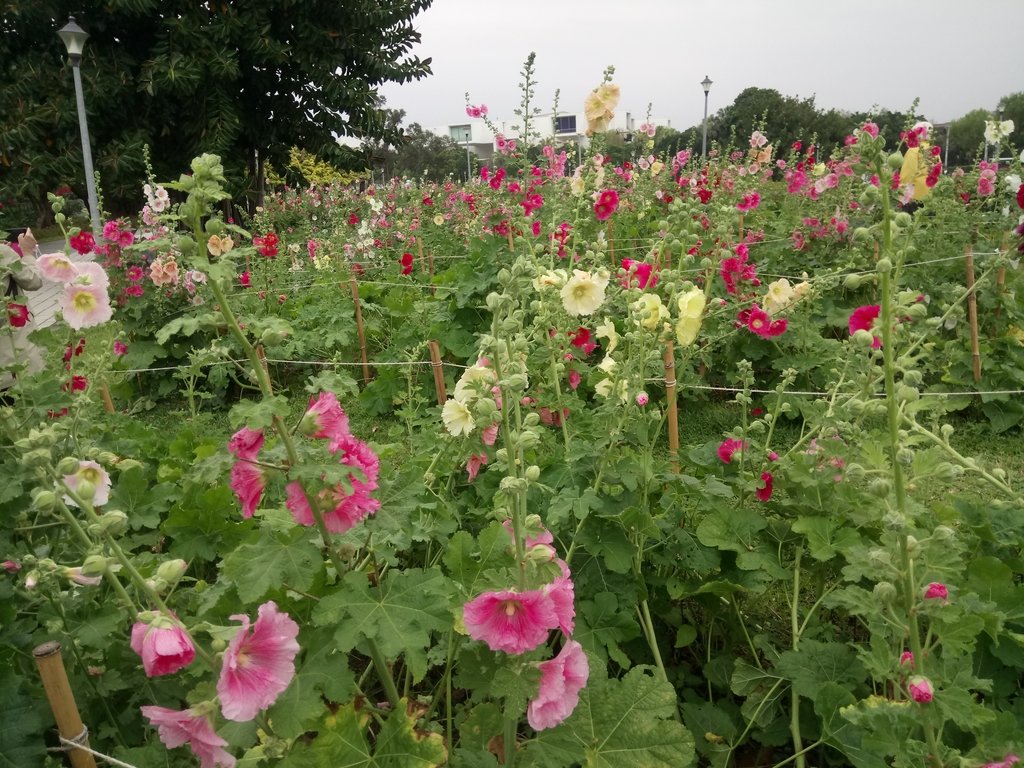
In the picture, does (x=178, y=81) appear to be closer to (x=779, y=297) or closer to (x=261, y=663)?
(x=779, y=297)

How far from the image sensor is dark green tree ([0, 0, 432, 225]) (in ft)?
36.1

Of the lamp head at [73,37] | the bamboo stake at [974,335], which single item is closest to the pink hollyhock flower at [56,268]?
the bamboo stake at [974,335]

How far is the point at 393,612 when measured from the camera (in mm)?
1247

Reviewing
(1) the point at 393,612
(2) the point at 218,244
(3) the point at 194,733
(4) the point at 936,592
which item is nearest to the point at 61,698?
(3) the point at 194,733

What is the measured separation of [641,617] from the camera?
2.09m

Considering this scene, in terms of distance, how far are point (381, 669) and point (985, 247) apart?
5372 mm

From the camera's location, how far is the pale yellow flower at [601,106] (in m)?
3.10

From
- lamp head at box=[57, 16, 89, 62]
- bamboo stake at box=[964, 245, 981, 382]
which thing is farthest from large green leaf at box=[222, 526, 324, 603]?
lamp head at box=[57, 16, 89, 62]

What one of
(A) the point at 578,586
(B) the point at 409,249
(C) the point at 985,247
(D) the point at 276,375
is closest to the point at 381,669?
(A) the point at 578,586

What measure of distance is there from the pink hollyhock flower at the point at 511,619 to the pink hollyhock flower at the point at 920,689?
592 millimetres

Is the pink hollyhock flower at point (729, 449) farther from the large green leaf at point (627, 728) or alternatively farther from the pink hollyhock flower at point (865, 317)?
the large green leaf at point (627, 728)

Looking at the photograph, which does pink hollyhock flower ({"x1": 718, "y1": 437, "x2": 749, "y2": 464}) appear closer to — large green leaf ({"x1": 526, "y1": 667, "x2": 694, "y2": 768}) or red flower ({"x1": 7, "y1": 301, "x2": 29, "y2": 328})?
large green leaf ({"x1": 526, "y1": 667, "x2": 694, "y2": 768})

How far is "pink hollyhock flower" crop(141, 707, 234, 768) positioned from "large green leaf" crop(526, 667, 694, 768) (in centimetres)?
53

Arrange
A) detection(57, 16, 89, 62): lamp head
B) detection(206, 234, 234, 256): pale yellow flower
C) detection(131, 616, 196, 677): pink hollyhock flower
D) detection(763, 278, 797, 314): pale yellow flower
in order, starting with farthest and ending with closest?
detection(57, 16, 89, 62): lamp head, detection(763, 278, 797, 314): pale yellow flower, detection(206, 234, 234, 256): pale yellow flower, detection(131, 616, 196, 677): pink hollyhock flower
